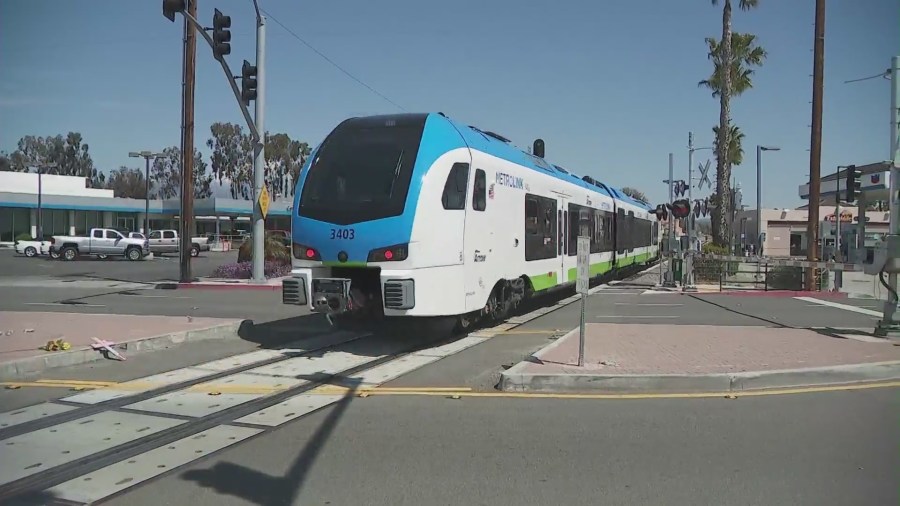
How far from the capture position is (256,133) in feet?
71.4

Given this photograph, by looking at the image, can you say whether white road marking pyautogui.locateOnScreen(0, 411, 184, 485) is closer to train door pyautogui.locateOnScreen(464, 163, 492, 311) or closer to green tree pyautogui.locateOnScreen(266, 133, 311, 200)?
train door pyautogui.locateOnScreen(464, 163, 492, 311)

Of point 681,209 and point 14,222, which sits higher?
point 14,222

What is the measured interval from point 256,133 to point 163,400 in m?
15.6

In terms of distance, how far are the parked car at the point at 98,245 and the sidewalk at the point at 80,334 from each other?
1176 inches

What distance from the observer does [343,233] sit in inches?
385

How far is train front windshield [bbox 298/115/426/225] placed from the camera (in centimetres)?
970

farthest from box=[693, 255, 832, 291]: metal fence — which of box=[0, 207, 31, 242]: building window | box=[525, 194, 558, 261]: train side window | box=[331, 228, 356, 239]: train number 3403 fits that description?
box=[0, 207, 31, 242]: building window

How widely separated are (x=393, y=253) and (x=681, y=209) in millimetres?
16075

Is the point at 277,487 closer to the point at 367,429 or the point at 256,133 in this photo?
the point at 367,429

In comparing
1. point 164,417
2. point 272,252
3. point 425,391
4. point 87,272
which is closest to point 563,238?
point 425,391

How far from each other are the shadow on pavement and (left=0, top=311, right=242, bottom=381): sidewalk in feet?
15.6

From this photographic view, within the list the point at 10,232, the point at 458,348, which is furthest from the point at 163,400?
the point at 10,232

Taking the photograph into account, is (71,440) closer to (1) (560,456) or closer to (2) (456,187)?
(1) (560,456)

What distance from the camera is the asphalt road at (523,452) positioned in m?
4.85
